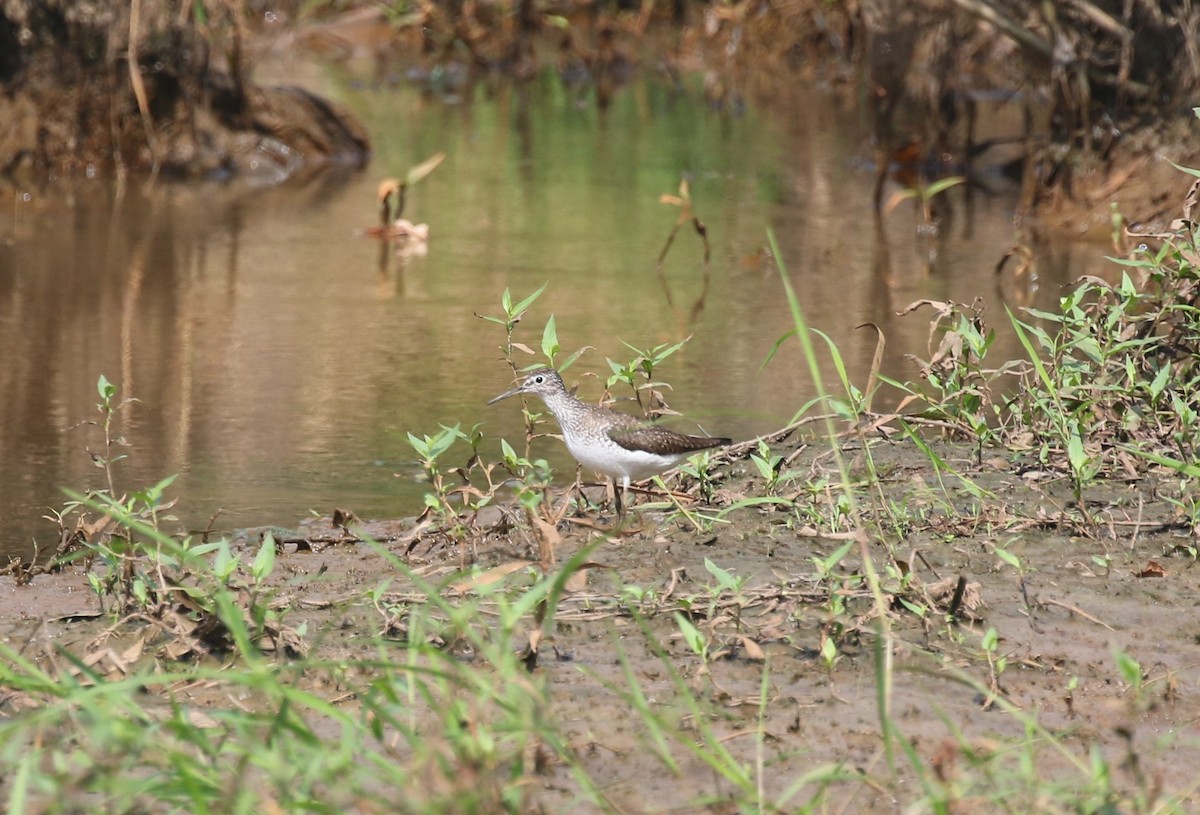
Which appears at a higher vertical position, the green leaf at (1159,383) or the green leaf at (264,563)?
the green leaf at (1159,383)

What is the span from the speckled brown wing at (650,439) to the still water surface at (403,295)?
1159 millimetres

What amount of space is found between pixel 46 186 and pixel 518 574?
970cm

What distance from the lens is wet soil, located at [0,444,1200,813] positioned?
383 centimetres

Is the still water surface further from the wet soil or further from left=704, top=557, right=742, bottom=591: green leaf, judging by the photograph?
left=704, top=557, right=742, bottom=591: green leaf

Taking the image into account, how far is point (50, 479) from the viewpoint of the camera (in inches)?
255

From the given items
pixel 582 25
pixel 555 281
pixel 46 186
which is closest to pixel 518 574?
pixel 555 281

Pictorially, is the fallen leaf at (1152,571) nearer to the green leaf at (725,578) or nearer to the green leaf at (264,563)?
the green leaf at (725,578)

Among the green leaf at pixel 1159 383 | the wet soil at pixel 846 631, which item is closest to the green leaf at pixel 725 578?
the wet soil at pixel 846 631

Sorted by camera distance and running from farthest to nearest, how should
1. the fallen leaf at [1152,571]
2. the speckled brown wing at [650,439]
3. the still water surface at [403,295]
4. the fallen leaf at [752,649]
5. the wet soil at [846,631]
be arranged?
the still water surface at [403,295] < the speckled brown wing at [650,439] < the fallen leaf at [1152,571] < the fallen leaf at [752,649] < the wet soil at [846,631]

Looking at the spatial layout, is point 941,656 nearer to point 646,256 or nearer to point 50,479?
point 50,479

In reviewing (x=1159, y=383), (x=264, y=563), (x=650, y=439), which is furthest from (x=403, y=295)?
(x=264, y=563)

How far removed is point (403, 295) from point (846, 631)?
6.05 meters

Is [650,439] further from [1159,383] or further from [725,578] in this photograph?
[1159,383]

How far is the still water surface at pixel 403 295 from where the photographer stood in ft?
22.7
